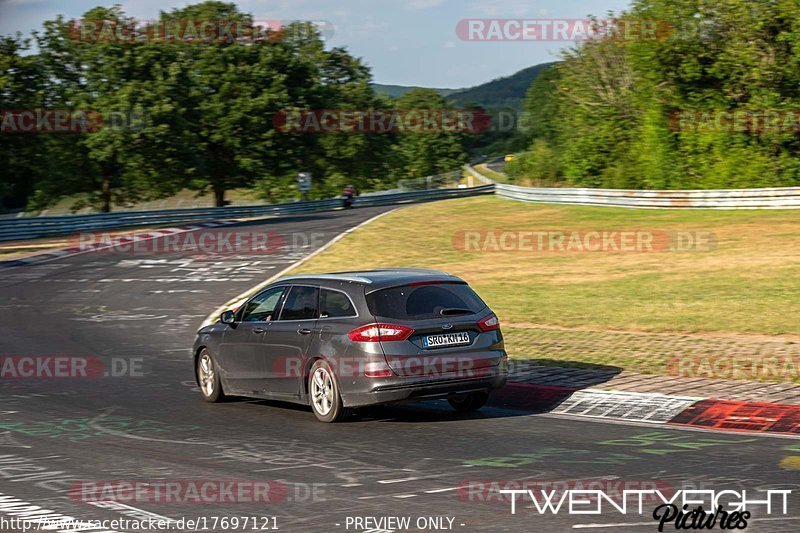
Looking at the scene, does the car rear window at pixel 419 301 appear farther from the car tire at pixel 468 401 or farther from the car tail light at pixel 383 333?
the car tire at pixel 468 401

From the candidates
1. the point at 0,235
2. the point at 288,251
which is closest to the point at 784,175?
the point at 288,251

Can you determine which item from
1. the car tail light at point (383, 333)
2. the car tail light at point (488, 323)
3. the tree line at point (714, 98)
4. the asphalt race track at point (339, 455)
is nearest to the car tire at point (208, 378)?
the asphalt race track at point (339, 455)

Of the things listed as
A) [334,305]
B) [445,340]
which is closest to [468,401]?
[445,340]

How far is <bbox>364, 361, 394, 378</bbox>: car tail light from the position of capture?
1052 centimetres

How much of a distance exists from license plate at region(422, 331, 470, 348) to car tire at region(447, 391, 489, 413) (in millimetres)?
939

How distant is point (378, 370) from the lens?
10523 mm

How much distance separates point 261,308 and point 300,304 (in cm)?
124

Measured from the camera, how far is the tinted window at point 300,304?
37.8 ft

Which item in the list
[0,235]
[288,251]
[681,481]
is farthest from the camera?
[0,235]

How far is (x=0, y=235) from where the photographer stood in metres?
39.8

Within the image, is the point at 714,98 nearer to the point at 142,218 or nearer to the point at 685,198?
the point at 685,198

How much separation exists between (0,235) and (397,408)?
104ft

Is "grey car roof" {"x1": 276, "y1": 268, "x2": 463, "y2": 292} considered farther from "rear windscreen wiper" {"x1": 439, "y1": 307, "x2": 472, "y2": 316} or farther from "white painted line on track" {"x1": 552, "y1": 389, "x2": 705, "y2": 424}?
"white painted line on track" {"x1": 552, "y1": 389, "x2": 705, "y2": 424}

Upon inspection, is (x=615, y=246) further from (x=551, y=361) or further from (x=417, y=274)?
(x=417, y=274)
